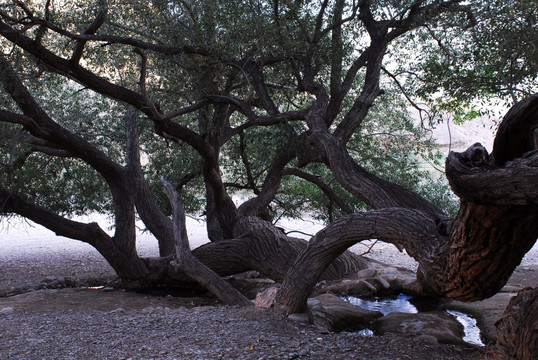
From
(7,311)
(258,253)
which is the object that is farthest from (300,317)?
(7,311)

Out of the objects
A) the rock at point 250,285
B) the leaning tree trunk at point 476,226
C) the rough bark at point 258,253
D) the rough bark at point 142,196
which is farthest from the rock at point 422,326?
the rough bark at point 142,196

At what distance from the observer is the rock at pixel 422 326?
521cm

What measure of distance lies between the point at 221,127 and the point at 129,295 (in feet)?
9.87

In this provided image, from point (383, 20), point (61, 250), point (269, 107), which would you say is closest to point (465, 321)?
point (269, 107)

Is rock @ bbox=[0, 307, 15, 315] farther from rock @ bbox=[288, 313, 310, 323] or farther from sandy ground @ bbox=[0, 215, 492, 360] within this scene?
rock @ bbox=[288, 313, 310, 323]

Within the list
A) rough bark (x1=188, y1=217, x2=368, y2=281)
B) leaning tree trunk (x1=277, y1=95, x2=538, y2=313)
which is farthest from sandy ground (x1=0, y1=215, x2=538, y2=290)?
leaning tree trunk (x1=277, y1=95, x2=538, y2=313)

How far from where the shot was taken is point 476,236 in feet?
10.6

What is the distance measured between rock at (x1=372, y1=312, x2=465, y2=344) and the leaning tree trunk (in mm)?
774

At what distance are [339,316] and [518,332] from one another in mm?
2809

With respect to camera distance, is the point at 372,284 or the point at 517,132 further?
the point at 372,284

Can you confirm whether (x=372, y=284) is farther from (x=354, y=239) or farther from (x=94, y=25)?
(x=94, y=25)

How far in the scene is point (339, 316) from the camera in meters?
5.85

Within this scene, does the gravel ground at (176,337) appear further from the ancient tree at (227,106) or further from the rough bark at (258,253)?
the rough bark at (258,253)

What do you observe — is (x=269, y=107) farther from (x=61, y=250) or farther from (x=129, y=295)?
(x=61, y=250)
